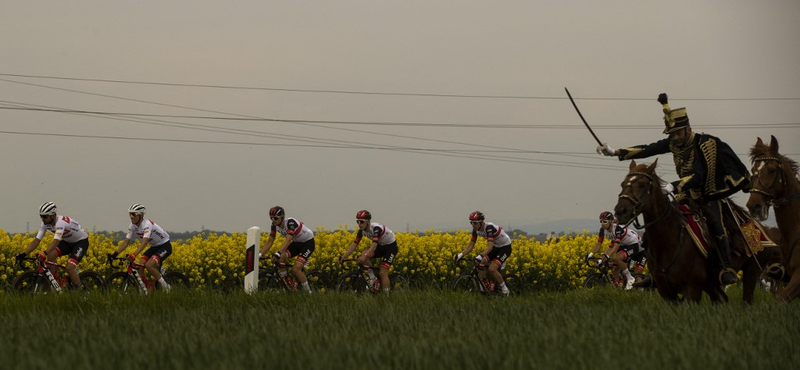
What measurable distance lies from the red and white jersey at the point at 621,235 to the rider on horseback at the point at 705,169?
28.1ft

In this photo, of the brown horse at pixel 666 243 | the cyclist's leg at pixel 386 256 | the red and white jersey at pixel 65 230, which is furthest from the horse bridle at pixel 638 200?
the red and white jersey at pixel 65 230

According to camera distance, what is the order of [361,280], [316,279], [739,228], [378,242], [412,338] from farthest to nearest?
1. [316,279]
2. [361,280]
3. [378,242]
4. [739,228]
5. [412,338]

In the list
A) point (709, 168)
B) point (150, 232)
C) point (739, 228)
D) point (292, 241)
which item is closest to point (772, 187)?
point (739, 228)

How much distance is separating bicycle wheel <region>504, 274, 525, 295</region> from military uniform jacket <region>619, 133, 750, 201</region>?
963cm

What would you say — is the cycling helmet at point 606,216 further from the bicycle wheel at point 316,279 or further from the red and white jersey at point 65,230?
the red and white jersey at point 65,230

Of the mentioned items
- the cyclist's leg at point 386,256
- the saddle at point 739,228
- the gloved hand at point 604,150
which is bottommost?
the cyclist's leg at point 386,256

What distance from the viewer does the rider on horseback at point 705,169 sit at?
1166 cm

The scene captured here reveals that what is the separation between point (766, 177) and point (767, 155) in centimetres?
35

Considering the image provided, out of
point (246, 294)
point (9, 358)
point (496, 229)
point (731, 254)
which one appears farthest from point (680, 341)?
point (496, 229)

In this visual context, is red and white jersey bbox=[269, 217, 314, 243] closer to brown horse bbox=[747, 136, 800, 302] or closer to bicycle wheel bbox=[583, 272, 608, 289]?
bicycle wheel bbox=[583, 272, 608, 289]

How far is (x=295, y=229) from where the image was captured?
18.9m

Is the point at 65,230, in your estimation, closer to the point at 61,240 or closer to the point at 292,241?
the point at 61,240

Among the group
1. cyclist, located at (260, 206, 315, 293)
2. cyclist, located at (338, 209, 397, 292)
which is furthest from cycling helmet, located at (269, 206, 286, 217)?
cyclist, located at (338, 209, 397, 292)

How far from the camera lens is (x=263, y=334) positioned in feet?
27.8
